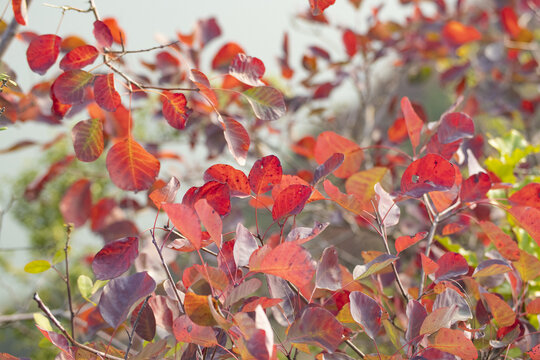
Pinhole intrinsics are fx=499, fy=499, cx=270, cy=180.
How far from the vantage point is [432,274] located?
1.86 feet

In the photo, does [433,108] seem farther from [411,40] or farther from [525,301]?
[525,301]

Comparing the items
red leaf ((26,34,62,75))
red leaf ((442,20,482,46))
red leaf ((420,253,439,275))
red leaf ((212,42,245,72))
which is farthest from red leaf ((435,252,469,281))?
red leaf ((442,20,482,46))

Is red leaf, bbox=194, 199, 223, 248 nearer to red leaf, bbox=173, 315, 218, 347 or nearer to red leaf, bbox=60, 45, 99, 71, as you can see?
red leaf, bbox=173, 315, 218, 347

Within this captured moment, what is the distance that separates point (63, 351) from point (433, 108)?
3077 millimetres

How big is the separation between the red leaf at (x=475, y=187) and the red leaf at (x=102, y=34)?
1.51ft

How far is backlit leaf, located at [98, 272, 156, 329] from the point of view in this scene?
1.51 ft

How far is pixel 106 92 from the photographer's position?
0.57 metres

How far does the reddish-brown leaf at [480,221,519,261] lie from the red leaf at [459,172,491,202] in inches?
1.4

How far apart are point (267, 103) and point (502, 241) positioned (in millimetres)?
317

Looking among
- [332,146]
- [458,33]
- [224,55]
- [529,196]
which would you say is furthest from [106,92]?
[458,33]

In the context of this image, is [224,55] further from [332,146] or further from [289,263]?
[289,263]

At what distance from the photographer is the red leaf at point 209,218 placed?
42 centimetres

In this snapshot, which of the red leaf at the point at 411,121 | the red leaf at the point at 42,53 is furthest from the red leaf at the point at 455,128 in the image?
the red leaf at the point at 42,53

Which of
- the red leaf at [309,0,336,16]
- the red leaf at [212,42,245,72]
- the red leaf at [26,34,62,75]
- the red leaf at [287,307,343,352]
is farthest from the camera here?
the red leaf at [212,42,245,72]
